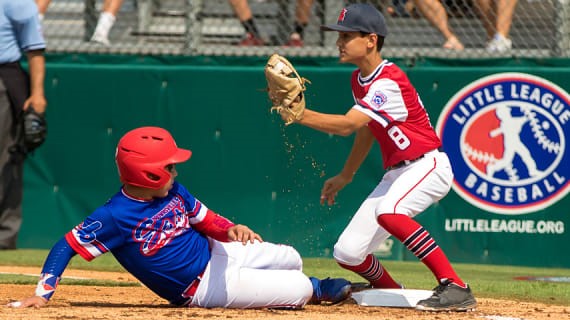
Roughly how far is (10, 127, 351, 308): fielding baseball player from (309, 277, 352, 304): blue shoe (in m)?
0.19

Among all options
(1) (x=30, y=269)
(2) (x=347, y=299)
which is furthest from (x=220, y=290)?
(1) (x=30, y=269)

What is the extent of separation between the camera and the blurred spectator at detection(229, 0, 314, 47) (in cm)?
941

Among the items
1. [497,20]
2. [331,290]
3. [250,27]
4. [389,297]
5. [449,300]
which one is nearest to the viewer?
[449,300]

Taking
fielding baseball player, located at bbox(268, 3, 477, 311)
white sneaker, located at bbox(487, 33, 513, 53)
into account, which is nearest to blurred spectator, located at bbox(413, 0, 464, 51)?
A: white sneaker, located at bbox(487, 33, 513, 53)

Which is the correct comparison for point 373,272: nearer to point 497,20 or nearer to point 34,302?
point 34,302

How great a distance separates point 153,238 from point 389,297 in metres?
1.43

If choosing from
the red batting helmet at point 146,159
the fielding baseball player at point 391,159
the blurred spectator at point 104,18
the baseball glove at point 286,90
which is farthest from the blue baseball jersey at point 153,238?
the blurred spectator at point 104,18

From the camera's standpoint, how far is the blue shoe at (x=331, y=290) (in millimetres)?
5500

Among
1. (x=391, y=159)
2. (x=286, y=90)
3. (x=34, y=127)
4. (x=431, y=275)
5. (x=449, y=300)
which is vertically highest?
(x=286, y=90)

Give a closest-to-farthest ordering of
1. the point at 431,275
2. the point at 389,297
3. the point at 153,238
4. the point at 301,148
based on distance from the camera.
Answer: the point at 153,238
the point at 389,297
the point at 431,275
the point at 301,148

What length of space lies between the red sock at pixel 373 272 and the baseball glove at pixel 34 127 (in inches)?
141

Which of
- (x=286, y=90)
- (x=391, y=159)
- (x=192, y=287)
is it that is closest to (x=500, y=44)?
(x=391, y=159)

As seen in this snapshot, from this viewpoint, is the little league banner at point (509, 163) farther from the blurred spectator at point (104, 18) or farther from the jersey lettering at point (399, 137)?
the blurred spectator at point (104, 18)

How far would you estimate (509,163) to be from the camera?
27.9 ft
